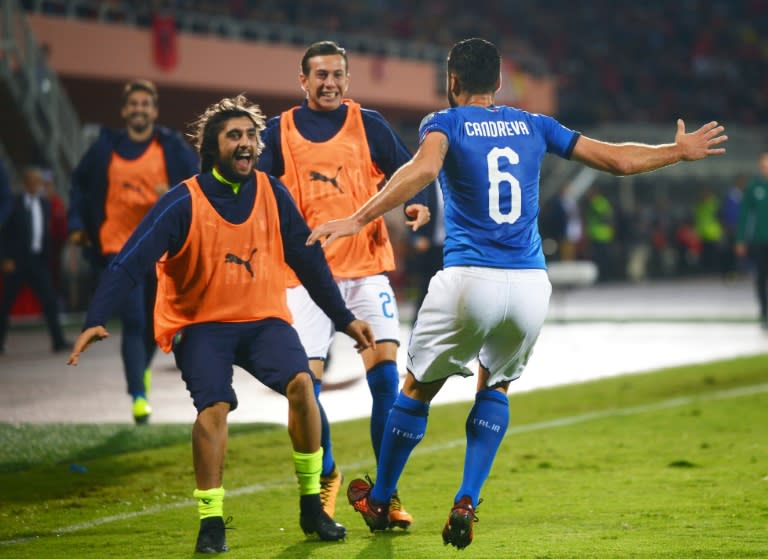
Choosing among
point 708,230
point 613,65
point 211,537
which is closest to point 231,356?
point 211,537

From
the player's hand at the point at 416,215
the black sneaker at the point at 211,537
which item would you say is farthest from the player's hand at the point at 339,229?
the black sneaker at the point at 211,537

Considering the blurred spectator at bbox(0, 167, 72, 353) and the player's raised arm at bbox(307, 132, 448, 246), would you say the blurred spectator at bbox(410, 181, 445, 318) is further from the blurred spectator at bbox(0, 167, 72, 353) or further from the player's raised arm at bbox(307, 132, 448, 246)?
the player's raised arm at bbox(307, 132, 448, 246)

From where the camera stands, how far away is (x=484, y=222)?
5727 millimetres

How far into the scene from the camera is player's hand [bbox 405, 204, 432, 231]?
6641mm

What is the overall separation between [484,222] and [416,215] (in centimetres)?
104

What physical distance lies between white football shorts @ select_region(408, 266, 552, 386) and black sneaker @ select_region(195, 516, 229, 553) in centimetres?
102

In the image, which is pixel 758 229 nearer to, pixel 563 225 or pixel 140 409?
pixel 563 225

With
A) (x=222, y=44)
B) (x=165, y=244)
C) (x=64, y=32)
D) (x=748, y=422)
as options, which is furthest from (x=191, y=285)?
(x=222, y=44)

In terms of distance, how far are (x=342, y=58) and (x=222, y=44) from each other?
21.2 metres

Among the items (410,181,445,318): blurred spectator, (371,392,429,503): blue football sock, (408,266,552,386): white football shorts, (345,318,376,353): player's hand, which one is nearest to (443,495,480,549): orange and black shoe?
(371,392,429,503): blue football sock

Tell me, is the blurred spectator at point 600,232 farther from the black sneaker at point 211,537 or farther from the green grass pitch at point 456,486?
the black sneaker at point 211,537

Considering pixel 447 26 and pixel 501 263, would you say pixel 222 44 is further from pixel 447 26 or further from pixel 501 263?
pixel 501 263

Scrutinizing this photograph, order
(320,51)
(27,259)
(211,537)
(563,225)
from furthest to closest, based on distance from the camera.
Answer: (563,225) → (27,259) → (320,51) → (211,537)

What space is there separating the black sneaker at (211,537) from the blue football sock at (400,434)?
2.51 ft
